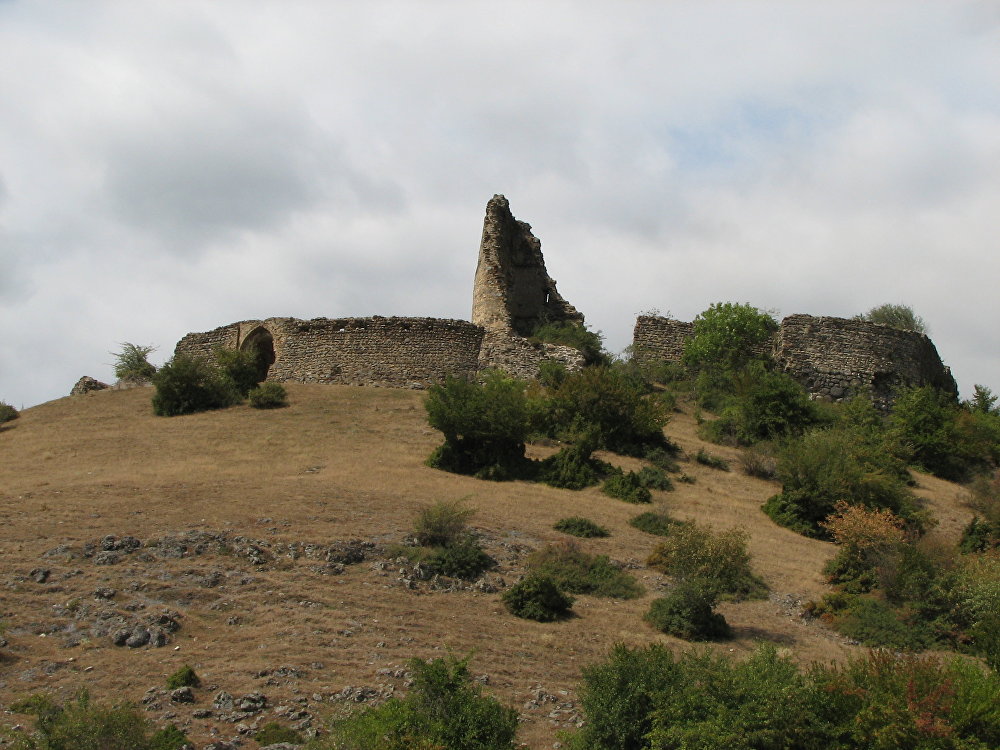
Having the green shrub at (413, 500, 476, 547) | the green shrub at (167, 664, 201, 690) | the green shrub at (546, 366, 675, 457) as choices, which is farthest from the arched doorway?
the green shrub at (167, 664, 201, 690)

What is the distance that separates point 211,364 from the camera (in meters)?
32.4

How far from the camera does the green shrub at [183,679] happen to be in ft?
38.8

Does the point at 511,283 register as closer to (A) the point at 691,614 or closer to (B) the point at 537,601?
(B) the point at 537,601

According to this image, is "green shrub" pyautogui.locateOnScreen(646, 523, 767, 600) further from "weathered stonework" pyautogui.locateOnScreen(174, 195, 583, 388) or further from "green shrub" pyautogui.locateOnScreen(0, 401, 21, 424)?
"green shrub" pyautogui.locateOnScreen(0, 401, 21, 424)

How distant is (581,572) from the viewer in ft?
56.7

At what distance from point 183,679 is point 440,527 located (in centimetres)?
629

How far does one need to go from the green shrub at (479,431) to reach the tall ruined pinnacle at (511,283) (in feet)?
27.3

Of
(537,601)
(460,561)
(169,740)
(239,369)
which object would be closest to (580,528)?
(460,561)

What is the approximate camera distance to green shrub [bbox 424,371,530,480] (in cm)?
2383

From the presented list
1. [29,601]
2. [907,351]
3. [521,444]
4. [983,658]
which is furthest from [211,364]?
[983,658]

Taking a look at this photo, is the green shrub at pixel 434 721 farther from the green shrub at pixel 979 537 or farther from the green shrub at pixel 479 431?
the green shrub at pixel 979 537

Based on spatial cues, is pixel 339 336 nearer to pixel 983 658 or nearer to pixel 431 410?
pixel 431 410

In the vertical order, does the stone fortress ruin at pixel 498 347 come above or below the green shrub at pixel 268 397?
above

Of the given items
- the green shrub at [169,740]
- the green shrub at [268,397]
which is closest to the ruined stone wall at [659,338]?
the green shrub at [268,397]
